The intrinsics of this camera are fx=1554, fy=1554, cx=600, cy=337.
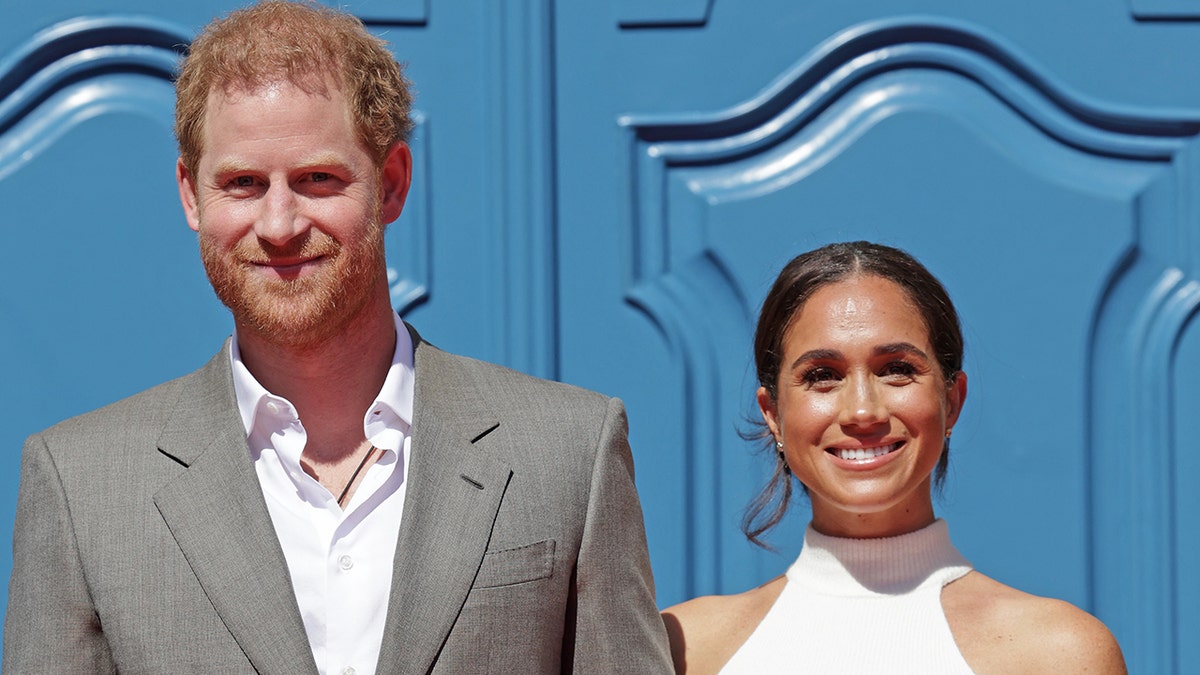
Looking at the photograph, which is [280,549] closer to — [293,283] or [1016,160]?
[293,283]

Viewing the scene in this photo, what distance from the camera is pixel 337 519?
182 centimetres

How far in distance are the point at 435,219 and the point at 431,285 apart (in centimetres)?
11

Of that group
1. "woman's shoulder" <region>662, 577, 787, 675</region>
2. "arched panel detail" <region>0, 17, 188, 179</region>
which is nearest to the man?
"woman's shoulder" <region>662, 577, 787, 675</region>

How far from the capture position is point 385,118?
1.88 meters

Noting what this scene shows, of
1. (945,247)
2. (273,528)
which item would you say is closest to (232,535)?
(273,528)

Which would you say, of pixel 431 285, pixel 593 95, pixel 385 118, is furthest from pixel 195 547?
pixel 593 95

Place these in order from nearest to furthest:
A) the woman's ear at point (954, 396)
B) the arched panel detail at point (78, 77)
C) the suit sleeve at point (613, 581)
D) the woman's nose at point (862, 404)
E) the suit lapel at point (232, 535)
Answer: the suit lapel at point (232, 535) < the suit sleeve at point (613, 581) < the woman's nose at point (862, 404) < the woman's ear at point (954, 396) < the arched panel detail at point (78, 77)

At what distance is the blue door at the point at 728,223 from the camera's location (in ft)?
7.97

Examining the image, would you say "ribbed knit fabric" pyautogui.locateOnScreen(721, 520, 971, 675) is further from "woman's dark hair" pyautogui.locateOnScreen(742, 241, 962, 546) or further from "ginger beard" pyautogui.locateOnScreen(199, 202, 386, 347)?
"ginger beard" pyautogui.locateOnScreen(199, 202, 386, 347)

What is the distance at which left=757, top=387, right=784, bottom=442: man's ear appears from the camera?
218 centimetres

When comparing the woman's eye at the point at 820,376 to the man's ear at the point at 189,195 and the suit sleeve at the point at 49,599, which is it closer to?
the man's ear at the point at 189,195

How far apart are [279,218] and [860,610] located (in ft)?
3.13

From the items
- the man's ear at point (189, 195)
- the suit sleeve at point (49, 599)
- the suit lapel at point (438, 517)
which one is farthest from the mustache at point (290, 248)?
the suit sleeve at point (49, 599)

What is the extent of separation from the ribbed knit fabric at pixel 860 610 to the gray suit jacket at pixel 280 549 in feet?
0.84
